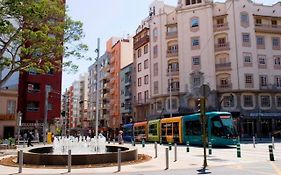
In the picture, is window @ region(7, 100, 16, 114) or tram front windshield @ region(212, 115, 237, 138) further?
window @ region(7, 100, 16, 114)

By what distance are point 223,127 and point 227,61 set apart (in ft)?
73.9

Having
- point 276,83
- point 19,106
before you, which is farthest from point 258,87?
point 19,106

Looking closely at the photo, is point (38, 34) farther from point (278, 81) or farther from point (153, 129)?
point (278, 81)

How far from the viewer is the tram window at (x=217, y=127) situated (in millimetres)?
25672

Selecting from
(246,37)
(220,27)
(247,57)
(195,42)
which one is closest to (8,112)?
(195,42)

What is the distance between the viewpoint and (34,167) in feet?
43.7

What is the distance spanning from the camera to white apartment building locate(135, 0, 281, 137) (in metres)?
44.7

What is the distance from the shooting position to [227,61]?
151 ft

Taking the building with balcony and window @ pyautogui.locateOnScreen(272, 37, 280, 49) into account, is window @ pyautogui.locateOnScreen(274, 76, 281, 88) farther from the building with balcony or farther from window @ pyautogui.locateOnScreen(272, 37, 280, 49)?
the building with balcony

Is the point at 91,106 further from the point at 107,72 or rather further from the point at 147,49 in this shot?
the point at 147,49

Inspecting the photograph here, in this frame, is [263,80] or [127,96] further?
[127,96]

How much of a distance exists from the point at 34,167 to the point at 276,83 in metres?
41.0

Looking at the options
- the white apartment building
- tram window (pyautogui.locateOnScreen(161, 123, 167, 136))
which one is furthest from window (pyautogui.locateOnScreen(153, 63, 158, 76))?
tram window (pyautogui.locateOnScreen(161, 123, 167, 136))

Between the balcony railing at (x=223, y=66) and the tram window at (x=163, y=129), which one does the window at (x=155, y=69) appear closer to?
the balcony railing at (x=223, y=66)
